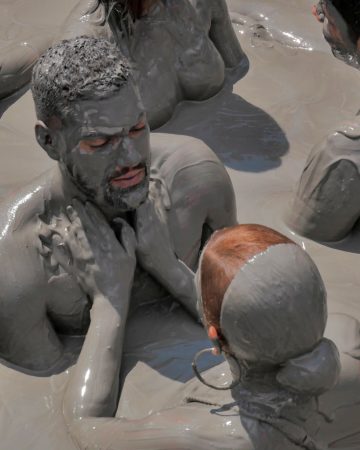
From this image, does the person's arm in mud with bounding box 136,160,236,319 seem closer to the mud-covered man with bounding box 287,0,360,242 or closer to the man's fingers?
the man's fingers

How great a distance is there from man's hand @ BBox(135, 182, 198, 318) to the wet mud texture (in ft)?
0.46

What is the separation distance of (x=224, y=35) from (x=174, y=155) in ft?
5.75

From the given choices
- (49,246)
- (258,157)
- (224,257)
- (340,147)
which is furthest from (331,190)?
(224,257)

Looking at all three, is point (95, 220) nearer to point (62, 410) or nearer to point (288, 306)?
point (62, 410)

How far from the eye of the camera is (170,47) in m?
4.26

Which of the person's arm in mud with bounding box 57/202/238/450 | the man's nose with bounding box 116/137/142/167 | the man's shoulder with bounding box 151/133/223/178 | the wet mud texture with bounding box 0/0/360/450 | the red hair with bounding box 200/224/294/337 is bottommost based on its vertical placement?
the wet mud texture with bounding box 0/0/360/450

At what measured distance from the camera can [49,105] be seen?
2594 mm

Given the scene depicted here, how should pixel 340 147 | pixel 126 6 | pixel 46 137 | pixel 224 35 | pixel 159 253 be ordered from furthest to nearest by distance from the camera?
pixel 224 35
pixel 126 6
pixel 340 147
pixel 159 253
pixel 46 137

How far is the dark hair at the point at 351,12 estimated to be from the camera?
2.76m

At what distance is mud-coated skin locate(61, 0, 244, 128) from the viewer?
414 centimetres

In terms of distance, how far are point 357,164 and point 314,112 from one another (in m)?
1.10

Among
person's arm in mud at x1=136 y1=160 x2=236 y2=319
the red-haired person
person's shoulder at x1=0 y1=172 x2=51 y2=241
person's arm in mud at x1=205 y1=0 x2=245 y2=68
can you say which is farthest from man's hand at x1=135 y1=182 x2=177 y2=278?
person's arm in mud at x1=205 y1=0 x2=245 y2=68

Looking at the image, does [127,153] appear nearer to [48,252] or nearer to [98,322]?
[48,252]

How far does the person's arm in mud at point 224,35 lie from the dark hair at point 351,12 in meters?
1.63
